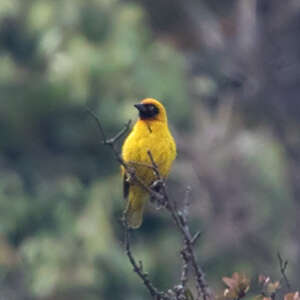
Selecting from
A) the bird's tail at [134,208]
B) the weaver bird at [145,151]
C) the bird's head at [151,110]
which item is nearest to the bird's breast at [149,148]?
the weaver bird at [145,151]

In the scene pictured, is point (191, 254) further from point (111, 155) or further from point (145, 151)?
point (111, 155)

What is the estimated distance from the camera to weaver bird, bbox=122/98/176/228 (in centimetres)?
649

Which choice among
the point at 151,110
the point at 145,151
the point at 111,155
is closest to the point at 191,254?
the point at 145,151

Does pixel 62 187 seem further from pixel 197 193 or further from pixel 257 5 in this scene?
pixel 257 5

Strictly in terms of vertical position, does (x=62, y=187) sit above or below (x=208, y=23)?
below

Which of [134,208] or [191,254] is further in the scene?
[134,208]

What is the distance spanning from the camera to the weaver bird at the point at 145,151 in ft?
21.3

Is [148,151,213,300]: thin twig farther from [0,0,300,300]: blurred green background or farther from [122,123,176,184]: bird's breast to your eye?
[0,0,300,300]: blurred green background

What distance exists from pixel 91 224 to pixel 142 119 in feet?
20.0

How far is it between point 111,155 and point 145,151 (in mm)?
7318

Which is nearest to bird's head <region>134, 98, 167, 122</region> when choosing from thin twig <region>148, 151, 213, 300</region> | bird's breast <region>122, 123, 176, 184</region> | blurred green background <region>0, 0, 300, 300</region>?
bird's breast <region>122, 123, 176, 184</region>

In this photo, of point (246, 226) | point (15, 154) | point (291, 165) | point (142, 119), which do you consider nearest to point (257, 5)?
point (291, 165)

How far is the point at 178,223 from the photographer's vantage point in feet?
15.2

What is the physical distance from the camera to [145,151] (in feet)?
21.2
